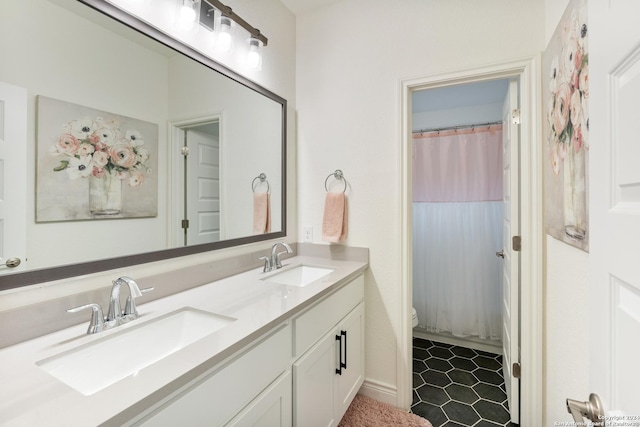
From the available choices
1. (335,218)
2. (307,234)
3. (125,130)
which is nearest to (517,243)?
(335,218)

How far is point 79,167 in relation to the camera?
98 centimetres

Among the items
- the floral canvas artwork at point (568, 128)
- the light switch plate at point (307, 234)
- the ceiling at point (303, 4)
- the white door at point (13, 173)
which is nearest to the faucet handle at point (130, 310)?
the white door at point (13, 173)

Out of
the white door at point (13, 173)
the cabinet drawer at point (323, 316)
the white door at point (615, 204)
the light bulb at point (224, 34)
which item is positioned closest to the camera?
the white door at point (615, 204)

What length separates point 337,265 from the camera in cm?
183

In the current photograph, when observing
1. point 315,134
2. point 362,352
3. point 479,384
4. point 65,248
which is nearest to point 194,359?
point 65,248

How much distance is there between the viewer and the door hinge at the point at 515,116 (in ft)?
5.33

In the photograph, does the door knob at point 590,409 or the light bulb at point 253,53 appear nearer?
Answer: the door knob at point 590,409

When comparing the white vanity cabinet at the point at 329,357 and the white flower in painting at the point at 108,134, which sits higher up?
the white flower in painting at the point at 108,134

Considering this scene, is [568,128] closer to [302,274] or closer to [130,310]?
[302,274]

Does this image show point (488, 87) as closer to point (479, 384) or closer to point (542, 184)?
point (542, 184)

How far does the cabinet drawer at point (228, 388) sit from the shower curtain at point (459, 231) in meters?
2.08

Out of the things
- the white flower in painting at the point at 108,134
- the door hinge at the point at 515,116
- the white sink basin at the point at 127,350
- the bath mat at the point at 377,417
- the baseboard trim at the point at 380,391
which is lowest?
the bath mat at the point at 377,417

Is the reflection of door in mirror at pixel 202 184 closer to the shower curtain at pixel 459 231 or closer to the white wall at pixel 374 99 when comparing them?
the white wall at pixel 374 99

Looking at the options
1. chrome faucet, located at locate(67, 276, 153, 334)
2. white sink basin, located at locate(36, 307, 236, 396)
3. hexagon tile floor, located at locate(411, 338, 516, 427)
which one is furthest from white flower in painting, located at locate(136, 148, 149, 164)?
hexagon tile floor, located at locate(411, 338, 516, 427)
